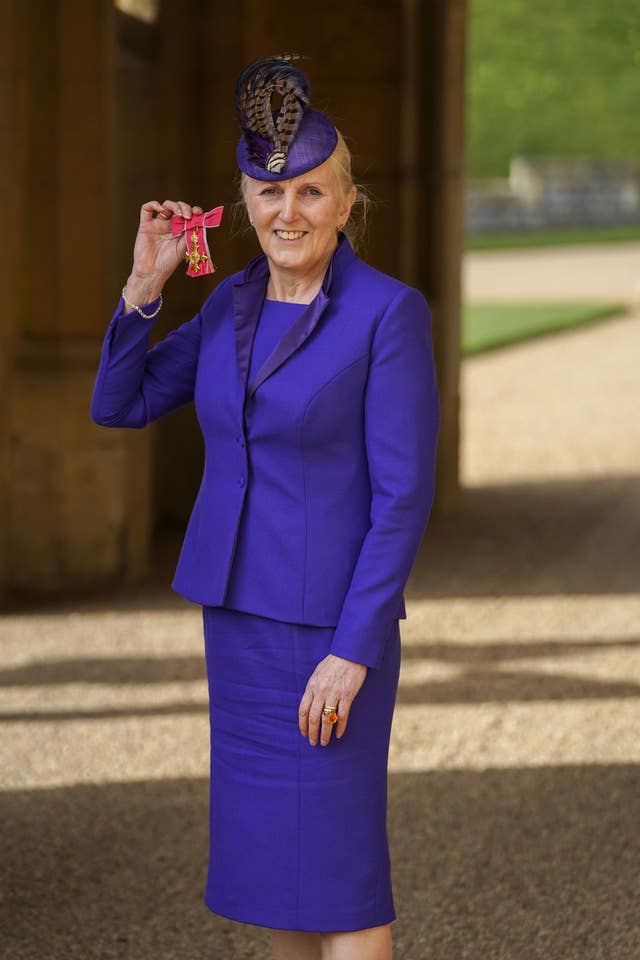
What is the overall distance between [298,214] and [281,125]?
Answer: 0.17m

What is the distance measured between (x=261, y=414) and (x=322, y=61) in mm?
6653

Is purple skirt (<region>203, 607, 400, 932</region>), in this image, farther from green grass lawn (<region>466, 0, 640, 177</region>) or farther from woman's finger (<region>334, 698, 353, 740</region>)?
green grass lawn (<region>466, 0, 640, 177</region>)

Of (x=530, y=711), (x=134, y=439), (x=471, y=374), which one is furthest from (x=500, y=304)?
(x=530, y=711)

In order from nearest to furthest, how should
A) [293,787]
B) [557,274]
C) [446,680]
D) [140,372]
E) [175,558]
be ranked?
[293,787]
[140,372]
[446,680]
[175,558]
[557,274]

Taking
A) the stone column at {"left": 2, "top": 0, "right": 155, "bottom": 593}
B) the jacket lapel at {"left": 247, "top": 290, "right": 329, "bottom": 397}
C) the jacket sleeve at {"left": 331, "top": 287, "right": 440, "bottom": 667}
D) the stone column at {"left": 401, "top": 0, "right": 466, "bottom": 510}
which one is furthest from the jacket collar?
the stone column at {"left": 401, "top": 0, "right": 466, "bottom": 510}

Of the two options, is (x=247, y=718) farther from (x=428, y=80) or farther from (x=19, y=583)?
(x=428, y=80)

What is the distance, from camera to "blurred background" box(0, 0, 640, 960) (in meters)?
4.67

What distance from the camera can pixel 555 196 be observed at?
47062mm

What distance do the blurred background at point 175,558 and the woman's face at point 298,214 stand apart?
2.10 m

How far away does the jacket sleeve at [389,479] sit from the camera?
Answer: 2.93 meters

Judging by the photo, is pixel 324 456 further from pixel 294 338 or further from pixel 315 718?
pixel 315 718

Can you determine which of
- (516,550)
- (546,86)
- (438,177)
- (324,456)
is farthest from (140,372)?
(546,86)

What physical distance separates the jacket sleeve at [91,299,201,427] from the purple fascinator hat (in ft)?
1.29

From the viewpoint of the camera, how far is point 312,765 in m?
3.04
